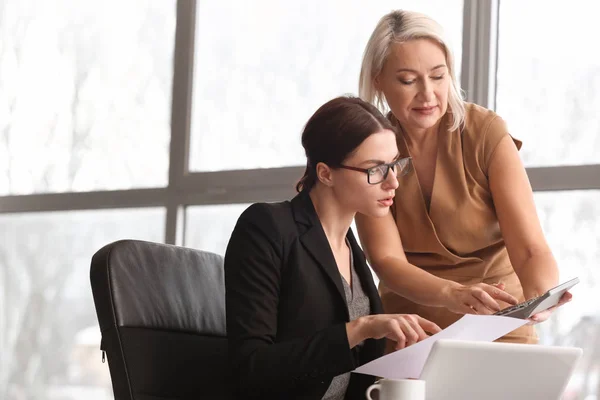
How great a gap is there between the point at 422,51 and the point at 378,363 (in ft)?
3.04

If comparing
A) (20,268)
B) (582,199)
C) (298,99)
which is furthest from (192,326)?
(20,268)

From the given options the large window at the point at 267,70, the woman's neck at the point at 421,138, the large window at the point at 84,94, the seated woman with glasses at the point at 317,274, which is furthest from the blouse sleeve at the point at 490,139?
the large window at the point at 84,94

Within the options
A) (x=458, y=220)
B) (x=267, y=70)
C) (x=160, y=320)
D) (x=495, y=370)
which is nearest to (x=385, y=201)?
(x=458, y=220)

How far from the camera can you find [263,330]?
172cm

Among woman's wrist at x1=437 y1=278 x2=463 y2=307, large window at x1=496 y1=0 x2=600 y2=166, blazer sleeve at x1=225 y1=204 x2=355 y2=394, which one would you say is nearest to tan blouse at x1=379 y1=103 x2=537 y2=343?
woman's wrist at x1=437 y1=278 x2=463 y2=307

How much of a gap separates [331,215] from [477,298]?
41cm

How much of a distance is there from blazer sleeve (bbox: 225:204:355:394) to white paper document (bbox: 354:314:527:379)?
0.20 metres

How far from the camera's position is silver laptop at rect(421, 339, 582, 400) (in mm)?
1228

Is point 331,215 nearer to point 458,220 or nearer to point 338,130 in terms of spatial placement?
point 338,130

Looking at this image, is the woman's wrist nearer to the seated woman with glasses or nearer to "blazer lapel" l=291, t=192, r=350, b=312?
the seated woman with glasses

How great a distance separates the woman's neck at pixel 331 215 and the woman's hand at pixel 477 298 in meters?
0.29

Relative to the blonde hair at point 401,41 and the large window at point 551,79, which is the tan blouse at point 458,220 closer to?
the blonde hair at point 401,41

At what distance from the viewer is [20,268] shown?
14.0ft

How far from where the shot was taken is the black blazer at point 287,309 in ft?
5.37
